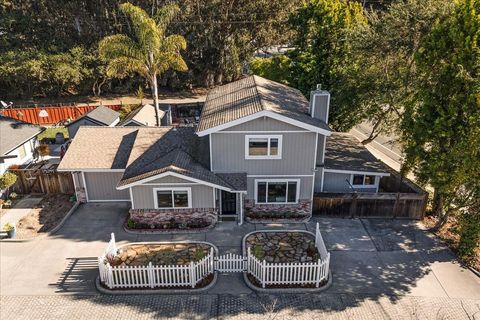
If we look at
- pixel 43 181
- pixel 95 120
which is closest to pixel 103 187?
pixel 43 181

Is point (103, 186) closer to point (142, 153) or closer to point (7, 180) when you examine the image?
point (142, 153)

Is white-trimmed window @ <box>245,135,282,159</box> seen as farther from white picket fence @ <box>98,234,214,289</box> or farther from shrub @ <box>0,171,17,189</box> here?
shrub @ <box>0,171,17,189</box>

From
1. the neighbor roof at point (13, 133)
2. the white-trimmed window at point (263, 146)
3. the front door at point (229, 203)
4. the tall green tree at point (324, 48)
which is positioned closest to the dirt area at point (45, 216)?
the neighbor roof at point (13, 133)

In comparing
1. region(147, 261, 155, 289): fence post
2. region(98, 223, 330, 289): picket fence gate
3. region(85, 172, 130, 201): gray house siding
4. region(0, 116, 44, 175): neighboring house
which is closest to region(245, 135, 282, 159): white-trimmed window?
region(98, 223, 330, 289): picket fence gate

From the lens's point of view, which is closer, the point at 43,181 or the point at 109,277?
the point at 109,277

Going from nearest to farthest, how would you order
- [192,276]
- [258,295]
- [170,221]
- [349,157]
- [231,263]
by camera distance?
1. [258,295]
2. [192,276]
3. [231,263]
4. [170,221]
5. [349,157]

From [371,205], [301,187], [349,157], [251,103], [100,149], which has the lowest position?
[371,205]

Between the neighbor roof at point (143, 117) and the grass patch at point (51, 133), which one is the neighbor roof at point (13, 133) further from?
the neighbor roof at point (143, 117)

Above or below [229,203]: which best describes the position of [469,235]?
below
